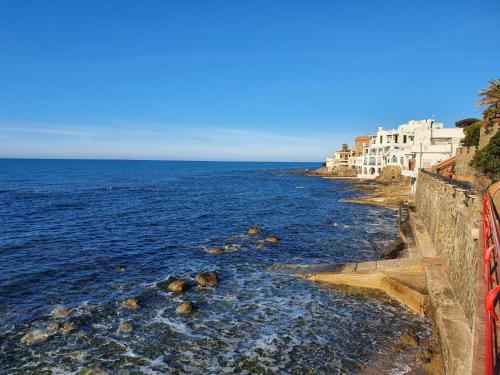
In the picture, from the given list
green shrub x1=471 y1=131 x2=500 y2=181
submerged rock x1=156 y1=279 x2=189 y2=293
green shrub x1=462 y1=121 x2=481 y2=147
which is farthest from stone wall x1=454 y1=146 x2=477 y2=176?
submerged rock x1=156 y1=279 x2=189 y2=293

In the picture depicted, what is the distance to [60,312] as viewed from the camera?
16.5 meters

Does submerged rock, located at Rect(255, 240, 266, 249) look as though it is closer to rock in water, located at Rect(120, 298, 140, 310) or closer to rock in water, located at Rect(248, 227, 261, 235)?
rock in water, located at Rect(248, 227, 261, 235)

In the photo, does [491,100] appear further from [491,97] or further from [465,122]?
[465,122]

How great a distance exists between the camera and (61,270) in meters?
22.7

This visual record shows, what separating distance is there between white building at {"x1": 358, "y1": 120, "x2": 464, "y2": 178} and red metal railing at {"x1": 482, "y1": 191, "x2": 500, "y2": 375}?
48.0 metres

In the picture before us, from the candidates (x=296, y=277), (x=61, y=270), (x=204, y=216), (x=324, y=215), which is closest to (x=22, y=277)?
(x=61, y=270)

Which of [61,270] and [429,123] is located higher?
[429,123]

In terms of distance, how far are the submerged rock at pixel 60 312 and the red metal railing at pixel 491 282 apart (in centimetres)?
1711

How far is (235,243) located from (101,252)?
11242 mm

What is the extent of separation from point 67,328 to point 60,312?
190 centimetres

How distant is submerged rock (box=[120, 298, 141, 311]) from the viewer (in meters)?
17.3

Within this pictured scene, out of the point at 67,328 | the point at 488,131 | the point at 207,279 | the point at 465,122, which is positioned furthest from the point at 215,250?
the point at 465,122

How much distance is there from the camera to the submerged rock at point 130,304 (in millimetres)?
17266

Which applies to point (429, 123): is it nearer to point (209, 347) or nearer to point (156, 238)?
point (156, 238)
